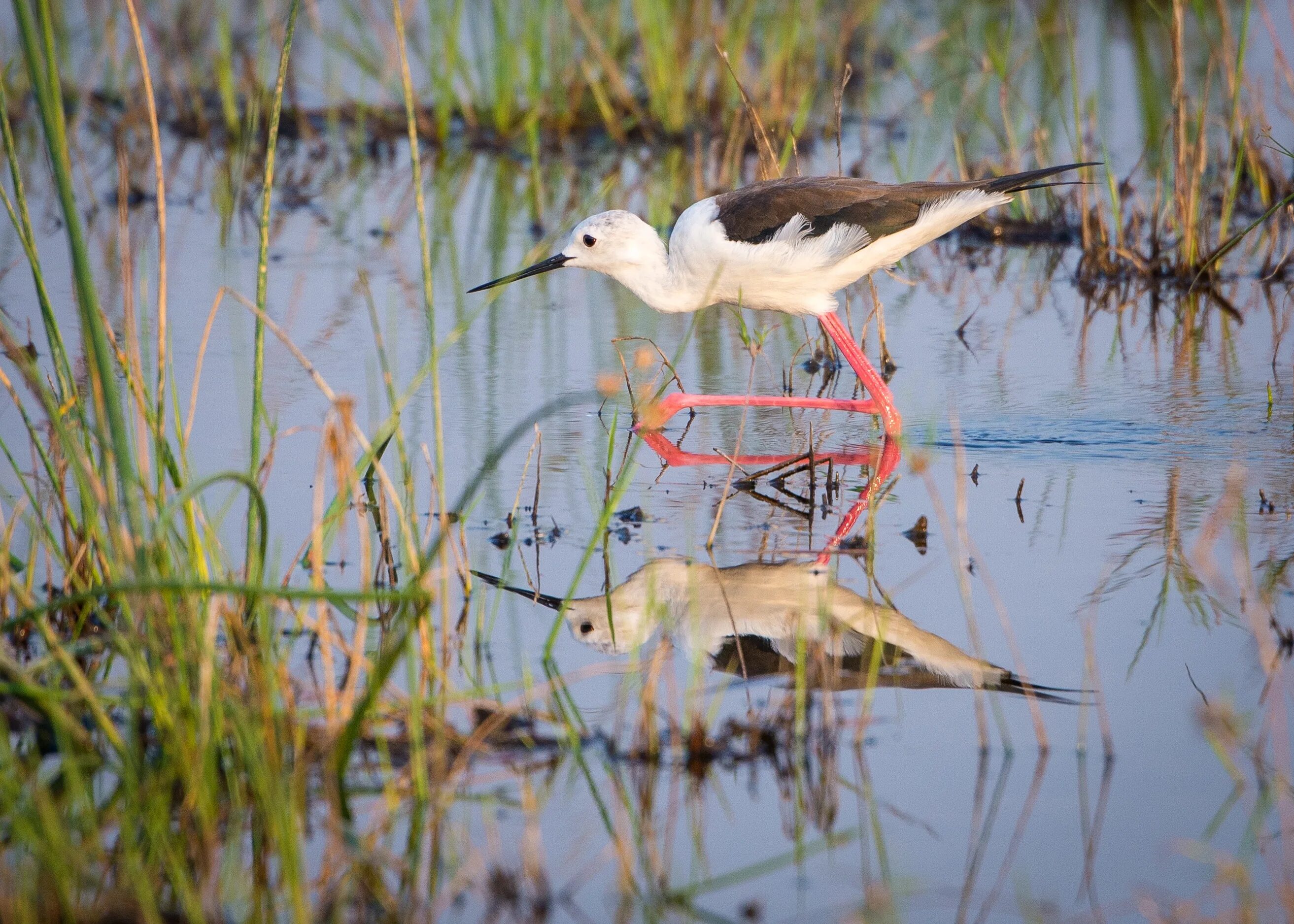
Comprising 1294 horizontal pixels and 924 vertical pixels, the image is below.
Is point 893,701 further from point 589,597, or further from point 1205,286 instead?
point 1205,286

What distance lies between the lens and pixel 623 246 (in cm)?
507

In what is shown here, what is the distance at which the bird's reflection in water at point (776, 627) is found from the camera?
9.65ft

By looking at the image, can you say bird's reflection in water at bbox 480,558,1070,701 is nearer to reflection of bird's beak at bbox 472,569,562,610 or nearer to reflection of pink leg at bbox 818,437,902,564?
reflection of bird's beak at bbox 472,569,562,610

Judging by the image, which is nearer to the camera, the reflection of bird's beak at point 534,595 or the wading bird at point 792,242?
the reflection of bird's beak at point 534,595

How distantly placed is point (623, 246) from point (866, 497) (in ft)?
4.59

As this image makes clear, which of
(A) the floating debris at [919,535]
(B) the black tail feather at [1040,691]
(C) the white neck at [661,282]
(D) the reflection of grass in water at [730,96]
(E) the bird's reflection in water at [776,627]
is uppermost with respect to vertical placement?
(D) the reflection of grass in water at [730,96]

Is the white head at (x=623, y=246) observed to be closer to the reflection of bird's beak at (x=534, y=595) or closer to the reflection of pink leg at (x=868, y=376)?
the reflection of pink leg at (x=868, y=376)

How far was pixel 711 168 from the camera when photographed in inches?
324

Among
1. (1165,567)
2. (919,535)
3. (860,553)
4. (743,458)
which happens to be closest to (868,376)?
(743,458)

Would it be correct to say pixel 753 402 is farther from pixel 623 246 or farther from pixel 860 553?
pixel 860 553

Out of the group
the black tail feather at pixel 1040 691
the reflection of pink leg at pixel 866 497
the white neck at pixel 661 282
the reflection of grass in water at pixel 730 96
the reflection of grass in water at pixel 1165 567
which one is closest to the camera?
the black tail feather at pixel 1040 691

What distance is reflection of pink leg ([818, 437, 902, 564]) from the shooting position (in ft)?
12.2

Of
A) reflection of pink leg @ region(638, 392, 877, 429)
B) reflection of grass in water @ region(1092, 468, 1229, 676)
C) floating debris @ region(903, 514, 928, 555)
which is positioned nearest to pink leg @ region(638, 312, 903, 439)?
reflection of pink leg @ region(638, 392, 877, 429)

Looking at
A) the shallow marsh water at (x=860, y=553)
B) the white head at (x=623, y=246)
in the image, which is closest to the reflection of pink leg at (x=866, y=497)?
the shallow marsh water at (x=860, y=553)
